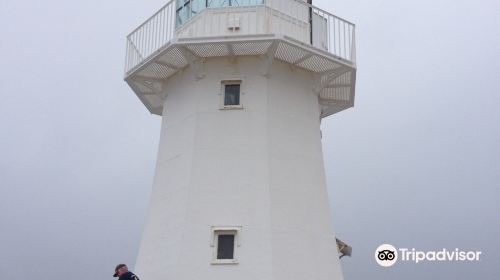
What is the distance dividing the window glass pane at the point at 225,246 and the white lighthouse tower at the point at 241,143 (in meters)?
0.02

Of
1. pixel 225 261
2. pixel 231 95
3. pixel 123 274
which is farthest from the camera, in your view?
pixel 231 95

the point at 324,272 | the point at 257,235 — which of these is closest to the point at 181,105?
the point at 257,235

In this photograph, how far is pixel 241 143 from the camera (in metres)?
16.7

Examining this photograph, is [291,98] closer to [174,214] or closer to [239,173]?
[239,173]

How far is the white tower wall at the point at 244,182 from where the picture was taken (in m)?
15.7

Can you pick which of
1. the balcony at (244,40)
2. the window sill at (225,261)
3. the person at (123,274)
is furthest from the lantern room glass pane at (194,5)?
the person at (123,274)

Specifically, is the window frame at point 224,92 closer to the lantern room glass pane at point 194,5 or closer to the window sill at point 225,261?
the lantern room glass pane at point 194,5

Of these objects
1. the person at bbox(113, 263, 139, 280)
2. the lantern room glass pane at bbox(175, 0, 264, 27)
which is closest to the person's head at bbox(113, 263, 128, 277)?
the person at bbox(113, 263, 139, 280)

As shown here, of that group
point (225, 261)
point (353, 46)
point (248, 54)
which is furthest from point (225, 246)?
point (353, 46)

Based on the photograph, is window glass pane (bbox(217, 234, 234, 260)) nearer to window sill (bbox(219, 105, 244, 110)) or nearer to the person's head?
the person's head

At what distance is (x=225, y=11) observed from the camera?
1731 cm

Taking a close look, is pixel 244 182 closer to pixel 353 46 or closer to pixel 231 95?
pixel 231 95

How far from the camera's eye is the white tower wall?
51.5 ft

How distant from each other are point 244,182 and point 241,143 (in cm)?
102
